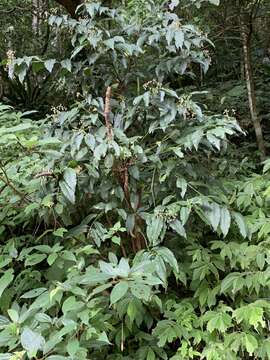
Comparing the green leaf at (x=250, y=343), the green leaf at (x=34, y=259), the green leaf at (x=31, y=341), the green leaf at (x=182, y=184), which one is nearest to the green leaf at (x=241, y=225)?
the green leaf at (x=182, y=184)

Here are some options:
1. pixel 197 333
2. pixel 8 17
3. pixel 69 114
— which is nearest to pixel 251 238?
pixel 197 333

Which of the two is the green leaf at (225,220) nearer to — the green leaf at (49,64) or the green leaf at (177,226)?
the green leaf at (177,226)

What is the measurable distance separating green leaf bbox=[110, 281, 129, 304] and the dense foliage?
0.17m

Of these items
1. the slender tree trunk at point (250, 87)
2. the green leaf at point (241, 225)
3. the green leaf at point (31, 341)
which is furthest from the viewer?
the slender tree trunk at point (250, 87)

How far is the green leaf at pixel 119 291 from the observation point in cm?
128

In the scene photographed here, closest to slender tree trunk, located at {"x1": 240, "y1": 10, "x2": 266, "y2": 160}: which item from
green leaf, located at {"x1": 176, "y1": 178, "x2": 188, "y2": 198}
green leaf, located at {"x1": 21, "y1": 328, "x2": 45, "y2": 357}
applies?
green leaf, located at {"x1": 176, "y1": 178, "x2": 188, "y2": 198}

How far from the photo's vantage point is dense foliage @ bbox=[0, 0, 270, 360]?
5.64ft

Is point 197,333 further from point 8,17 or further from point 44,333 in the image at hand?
point 8,17

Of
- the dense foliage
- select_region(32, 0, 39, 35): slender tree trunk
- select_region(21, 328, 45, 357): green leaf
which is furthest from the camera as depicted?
select_region(32, 0, 39, 35): slender tree trunk

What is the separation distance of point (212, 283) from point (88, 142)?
2.95 ft

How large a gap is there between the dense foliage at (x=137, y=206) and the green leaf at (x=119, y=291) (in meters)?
0.17

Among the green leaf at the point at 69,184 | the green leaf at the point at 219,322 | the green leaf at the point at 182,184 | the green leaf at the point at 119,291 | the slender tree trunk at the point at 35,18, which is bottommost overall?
the green leaf at the point at 219,322

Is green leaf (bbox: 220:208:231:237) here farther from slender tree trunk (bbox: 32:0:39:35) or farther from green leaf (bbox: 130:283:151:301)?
slender tree trunk (bbox: 32:0:39:35)

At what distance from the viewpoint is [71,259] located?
168cm
